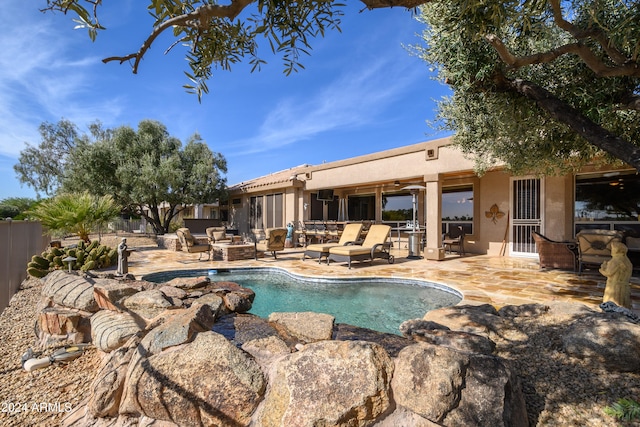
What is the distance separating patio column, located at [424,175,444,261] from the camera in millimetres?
10914

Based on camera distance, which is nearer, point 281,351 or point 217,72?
point 281,351

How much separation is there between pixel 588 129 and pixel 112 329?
6.49 meters

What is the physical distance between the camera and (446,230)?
14.4 meters

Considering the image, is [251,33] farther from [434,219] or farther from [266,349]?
[434,219]

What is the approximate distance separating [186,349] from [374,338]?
75.3 inches

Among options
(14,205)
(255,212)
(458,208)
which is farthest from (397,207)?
(14,205)

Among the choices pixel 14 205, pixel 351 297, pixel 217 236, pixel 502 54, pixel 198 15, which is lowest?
pixel 351 297

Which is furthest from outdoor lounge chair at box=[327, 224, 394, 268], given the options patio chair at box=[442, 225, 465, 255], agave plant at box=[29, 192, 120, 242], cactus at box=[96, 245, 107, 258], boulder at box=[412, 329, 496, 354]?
agave plant at box=[29, 192, 120, 242]

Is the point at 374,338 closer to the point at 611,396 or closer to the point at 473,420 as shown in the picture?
the point at 473,420

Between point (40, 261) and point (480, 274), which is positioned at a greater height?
point (40, 261)

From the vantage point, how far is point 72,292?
498 centimetres

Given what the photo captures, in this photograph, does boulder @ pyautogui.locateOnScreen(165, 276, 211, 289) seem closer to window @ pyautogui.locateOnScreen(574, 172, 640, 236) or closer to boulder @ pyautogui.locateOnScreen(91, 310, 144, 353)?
boulder @ pyautogui.locateOnScreen(91, 310, 144, 353)

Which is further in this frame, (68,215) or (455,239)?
(455,239)

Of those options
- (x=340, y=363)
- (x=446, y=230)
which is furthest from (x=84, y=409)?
(x=446, y=230)
